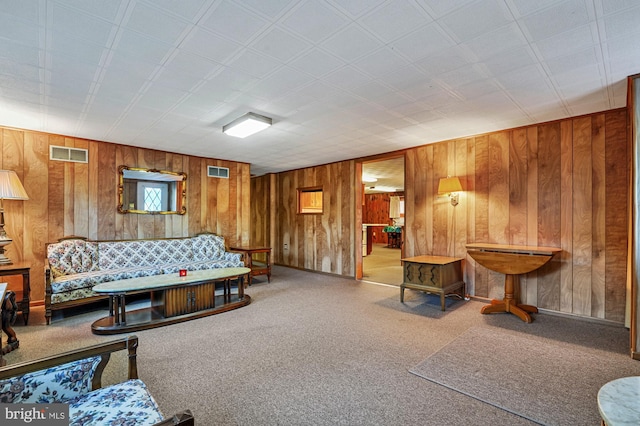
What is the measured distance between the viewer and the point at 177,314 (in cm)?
341

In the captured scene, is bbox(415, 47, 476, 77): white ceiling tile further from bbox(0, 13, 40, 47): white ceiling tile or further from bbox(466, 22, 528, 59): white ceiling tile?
bbox(0, 13, 40, 47): white ceiling tile

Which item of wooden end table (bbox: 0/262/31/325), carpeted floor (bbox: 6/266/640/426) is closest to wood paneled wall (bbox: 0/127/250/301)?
wooden end table (bbox: 0/262/31/325)

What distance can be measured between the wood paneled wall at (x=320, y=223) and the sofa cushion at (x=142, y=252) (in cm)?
246

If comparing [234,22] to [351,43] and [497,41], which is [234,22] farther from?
[497,41]

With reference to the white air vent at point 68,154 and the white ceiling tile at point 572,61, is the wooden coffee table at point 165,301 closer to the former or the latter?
the white air vent at point 68,154

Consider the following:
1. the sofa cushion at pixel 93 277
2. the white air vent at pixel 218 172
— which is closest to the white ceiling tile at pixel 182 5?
the sofa cushion at pixel 93 277

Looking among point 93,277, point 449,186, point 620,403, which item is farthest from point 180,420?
point 449,186

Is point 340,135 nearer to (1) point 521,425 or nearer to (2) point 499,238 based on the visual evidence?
(2) point 499,238

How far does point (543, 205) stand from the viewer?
3.64 m

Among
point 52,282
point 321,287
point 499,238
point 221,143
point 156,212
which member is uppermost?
point 221,143

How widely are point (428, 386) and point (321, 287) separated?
10.1ft

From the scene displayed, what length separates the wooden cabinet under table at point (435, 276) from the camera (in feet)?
12.4

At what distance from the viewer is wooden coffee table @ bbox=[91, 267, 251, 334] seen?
304 centimetres

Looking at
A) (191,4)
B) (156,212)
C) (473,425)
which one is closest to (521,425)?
(473,425)
